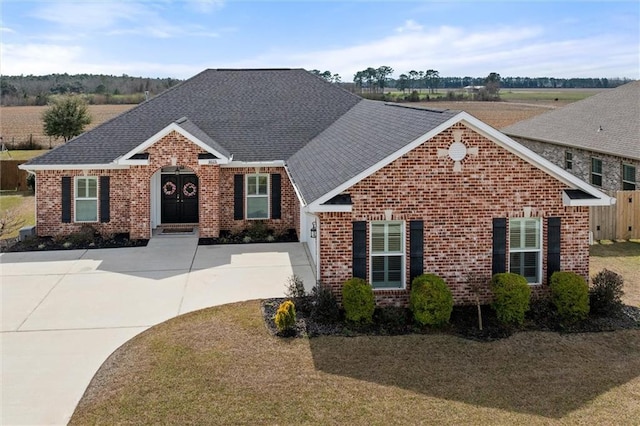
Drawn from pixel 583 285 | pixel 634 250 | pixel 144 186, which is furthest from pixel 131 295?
pixel 634 250

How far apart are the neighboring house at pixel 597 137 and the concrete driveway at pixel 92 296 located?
492 inches

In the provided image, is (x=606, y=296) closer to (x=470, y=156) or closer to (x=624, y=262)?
(x=470, y=156)

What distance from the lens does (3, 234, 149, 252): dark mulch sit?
18453 mm

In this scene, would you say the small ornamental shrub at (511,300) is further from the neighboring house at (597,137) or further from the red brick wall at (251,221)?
the neighboring house at (597,137)

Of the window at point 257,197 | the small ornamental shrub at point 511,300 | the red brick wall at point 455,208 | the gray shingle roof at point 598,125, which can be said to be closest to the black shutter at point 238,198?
the window at point 257,197

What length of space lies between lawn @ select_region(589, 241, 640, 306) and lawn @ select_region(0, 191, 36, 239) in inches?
754

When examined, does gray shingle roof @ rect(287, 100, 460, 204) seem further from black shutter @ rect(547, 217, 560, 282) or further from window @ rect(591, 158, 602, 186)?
window @ rect(591, 158, 602, 186)

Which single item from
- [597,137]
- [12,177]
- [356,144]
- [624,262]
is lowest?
[624,262]

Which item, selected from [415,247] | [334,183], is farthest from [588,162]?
[334,183]

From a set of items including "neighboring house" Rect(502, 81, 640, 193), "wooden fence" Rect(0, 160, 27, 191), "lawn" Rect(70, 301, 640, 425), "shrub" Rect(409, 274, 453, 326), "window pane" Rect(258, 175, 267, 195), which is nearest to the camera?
"lawn" Rect(70, 301, 640, 425)

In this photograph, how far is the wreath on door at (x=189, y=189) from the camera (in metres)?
21.5

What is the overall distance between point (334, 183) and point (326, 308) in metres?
2.78

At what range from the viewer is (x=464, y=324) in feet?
37.8

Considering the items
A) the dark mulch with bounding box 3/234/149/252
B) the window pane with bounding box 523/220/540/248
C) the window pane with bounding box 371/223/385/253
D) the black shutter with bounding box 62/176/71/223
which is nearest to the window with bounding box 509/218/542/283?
the window pane with bounding box 523/220/540/248
